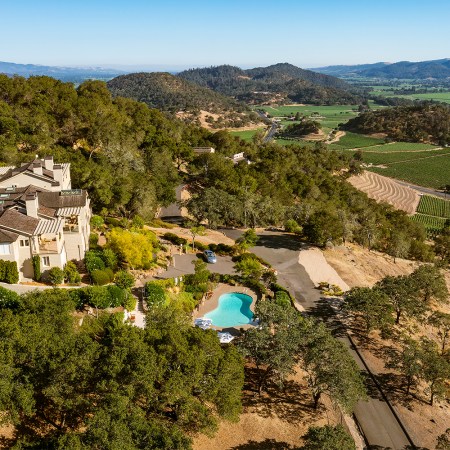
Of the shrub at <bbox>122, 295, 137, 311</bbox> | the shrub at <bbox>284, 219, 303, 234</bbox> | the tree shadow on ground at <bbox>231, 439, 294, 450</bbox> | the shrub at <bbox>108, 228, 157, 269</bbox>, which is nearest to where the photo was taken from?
the tree shadow on ground at <bbox>231, 439, 294, 450</bbox>

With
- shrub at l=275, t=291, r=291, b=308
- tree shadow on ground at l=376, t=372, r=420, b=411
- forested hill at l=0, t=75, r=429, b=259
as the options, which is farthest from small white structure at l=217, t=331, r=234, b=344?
forested hill at l=0, t=75, r=429, b=259

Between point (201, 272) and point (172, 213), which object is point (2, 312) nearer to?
point (201, 272)

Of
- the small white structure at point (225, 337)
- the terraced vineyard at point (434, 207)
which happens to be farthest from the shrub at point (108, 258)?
the terraced vineyard at point (434, 207)

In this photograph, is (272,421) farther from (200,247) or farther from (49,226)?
(200,247)

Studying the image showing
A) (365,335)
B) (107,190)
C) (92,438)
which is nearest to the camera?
(92,438)

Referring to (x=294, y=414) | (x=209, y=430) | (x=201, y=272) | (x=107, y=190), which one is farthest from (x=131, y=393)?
(x=107, y=190)

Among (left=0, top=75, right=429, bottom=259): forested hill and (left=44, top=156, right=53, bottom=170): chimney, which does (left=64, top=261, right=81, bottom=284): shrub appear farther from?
(left=0, top=75, right=429, bottom=259): forested hill
